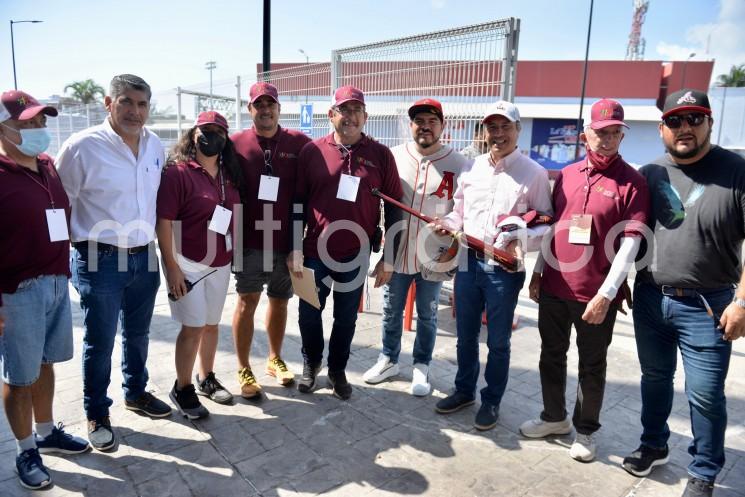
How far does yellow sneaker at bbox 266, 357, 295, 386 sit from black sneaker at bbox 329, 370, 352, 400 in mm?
338

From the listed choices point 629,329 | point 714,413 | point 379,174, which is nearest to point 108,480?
point 379,174

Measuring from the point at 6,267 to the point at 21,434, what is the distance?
36.1 inches

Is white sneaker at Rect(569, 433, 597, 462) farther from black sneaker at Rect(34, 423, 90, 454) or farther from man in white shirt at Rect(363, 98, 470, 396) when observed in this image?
black sneaker at Rect(34, 423, 90, 454)

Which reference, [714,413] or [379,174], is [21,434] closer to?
[379,174]

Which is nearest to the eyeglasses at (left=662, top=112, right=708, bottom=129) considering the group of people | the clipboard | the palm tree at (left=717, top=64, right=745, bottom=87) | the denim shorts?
the group of people

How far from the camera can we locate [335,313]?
371cm

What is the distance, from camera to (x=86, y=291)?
112 inches

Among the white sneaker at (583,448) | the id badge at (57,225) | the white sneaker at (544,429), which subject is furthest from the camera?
the white sneaker at (544,429)

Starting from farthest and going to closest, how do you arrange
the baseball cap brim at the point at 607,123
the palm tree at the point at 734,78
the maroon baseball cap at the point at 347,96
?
1. the palm tree at the point at 734,78
2. the maroon baseball cap at the point at 347,96
3. the baseball cap brim at the point at 607,123

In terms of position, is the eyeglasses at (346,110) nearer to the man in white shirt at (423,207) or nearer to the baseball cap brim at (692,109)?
the man in white shirt at (423,207)

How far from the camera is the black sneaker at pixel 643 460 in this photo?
9.50 ft

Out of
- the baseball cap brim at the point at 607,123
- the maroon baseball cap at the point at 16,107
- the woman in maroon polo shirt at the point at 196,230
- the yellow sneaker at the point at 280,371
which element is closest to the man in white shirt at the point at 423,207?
the yellow sneaker at the point at 280,371

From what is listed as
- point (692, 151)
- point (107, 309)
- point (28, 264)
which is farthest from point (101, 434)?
point (692, 151)

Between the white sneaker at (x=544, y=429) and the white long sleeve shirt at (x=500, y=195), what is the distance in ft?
3.93
